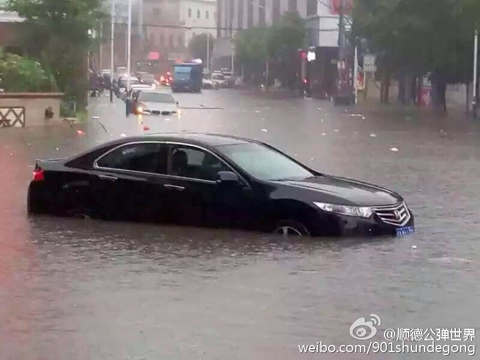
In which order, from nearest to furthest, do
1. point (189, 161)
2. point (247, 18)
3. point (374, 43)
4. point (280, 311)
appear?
point (280, 311), point (189, 161), point (374, 43), point (247, 18)

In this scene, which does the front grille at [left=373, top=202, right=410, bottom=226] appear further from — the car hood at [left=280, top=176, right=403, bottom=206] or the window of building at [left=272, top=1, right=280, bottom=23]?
the window of building at [left=272, top=1, right=280, bottom=23]

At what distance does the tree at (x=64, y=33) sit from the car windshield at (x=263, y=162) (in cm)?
3501

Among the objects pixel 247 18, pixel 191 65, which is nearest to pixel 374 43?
pixel 191 65

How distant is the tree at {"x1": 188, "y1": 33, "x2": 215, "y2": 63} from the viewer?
160m

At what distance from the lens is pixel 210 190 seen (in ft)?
45.3

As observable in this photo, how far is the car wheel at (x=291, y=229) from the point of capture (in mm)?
13352

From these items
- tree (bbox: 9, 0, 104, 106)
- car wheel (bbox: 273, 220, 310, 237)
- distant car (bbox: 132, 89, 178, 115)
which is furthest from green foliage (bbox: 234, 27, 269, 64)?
car wheel (bbox: 273, 220, 310, 237)

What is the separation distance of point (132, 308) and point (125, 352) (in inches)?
58.2

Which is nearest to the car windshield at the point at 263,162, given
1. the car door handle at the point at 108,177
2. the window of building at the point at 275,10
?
the car door handle at the point at 108,177

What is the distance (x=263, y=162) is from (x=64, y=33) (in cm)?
3710

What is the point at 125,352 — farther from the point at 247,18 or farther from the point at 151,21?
the point at 247,18

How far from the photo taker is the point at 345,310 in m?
9.55

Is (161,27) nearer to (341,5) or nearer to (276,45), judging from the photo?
(276,45)

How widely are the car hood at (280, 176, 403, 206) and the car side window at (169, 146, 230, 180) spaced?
2.80ft
